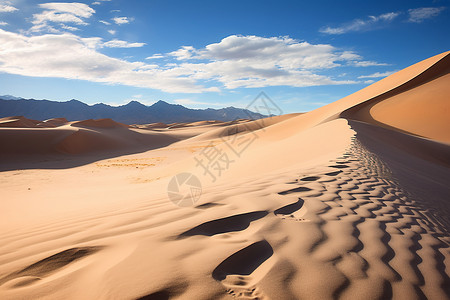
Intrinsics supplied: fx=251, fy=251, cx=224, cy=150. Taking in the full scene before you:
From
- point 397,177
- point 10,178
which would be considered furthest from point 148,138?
point 397,177

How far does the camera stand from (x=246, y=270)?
1.46 m

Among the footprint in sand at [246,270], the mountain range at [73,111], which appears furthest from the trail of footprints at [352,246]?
the mountain range at [73,111]

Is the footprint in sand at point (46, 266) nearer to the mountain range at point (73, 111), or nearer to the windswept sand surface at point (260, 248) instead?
the windswept sand surface at point (260, 248)

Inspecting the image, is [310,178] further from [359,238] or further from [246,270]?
[246,270]

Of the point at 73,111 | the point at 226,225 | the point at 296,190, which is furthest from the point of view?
the point at 73,111

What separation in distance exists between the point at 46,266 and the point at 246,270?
3.98 ft

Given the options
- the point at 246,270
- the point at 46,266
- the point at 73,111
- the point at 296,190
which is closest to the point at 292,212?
the point at 296,190

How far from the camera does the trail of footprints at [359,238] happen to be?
1.37m

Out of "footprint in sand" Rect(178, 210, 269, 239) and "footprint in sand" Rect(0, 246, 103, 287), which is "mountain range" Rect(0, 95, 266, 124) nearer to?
"footprint in sand" Rect(178, 210, 269, 239)

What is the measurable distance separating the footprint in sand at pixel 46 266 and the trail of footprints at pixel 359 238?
74 centimetres

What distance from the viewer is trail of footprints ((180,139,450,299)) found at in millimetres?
1367

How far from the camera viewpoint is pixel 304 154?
648 cm

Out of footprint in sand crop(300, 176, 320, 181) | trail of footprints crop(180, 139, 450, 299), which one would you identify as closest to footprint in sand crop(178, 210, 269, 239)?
trail of footprints crop(180, 139, 450, 299)

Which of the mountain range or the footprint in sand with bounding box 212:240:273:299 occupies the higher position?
the mountain range
